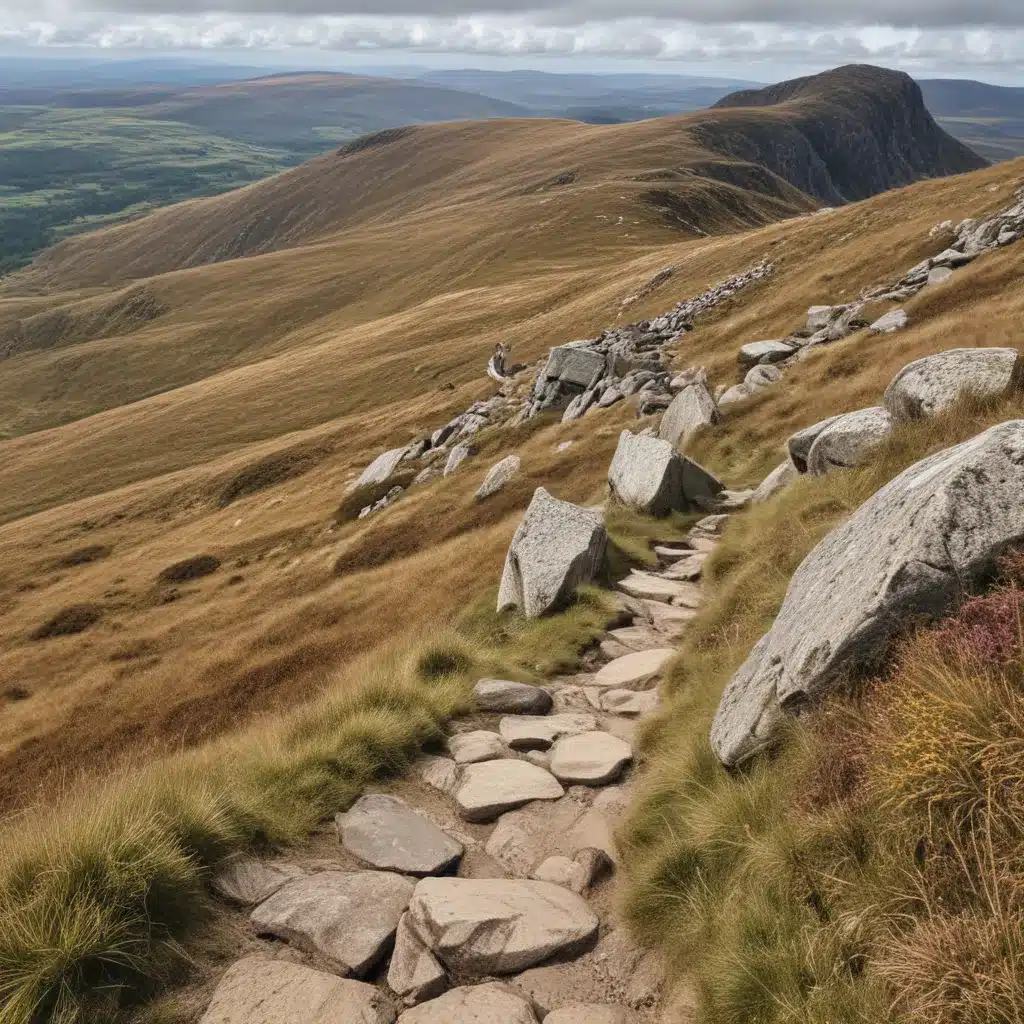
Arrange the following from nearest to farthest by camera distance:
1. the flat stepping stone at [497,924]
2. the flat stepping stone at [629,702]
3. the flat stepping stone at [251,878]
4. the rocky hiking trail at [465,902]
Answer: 1. the rocky hiking trail at [465,902]
2. the flat stepping stone at [497,924]
3. the flat stepping stone at [251,878]
4. the flat stepping stone at [629,702]

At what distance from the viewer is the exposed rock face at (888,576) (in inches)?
272

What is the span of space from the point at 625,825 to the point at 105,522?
76905 mm

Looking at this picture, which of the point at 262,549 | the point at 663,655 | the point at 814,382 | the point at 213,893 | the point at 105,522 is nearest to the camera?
the point at 213,893

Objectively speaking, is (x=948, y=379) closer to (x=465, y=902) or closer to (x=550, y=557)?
(x=550, y=557)

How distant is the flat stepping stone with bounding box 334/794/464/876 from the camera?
27.0 ft

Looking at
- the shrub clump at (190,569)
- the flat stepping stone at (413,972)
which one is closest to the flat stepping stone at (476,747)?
the flat stepping stone at (413,972)

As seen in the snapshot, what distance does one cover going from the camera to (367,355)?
105812mm

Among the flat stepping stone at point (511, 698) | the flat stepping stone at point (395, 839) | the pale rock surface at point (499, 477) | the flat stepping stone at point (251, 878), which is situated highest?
the flat stepping stone at point (251, 878)

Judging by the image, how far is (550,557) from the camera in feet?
56.5

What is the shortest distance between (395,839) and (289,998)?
96.9 inches

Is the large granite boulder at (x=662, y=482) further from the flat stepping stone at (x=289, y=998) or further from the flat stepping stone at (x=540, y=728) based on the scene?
the flat stepping stone at (x=289, y=998)

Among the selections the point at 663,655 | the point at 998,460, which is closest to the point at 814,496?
the point at 663,655

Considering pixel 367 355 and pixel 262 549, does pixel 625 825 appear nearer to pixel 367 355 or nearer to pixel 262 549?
pixel 262 549

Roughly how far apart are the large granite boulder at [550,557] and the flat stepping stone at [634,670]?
2786 millimetres
